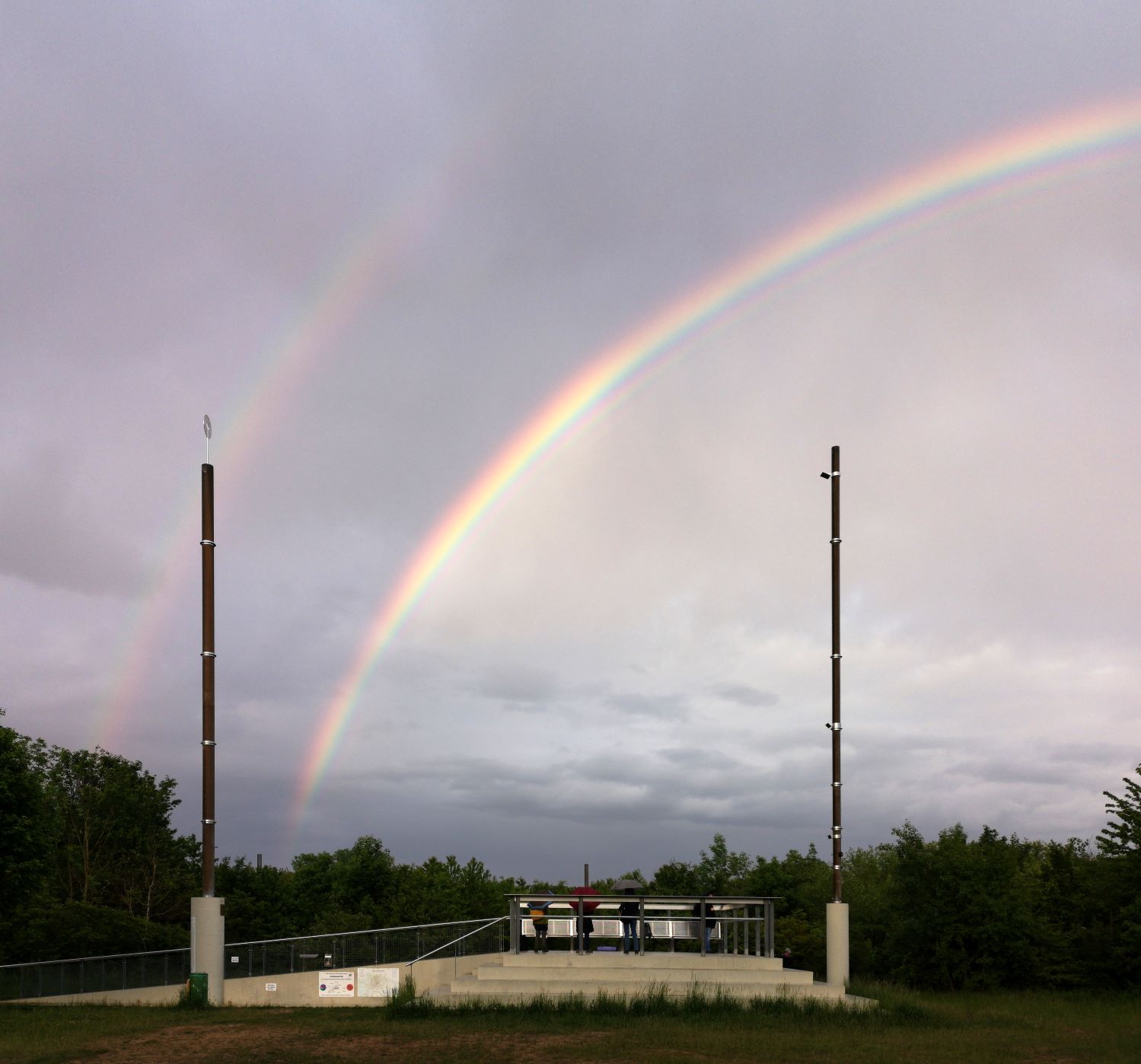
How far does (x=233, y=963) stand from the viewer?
25.3 metres

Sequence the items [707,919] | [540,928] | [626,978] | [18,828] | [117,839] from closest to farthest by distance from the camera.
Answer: [626,978] < [540,928] < [707,919] < [18,828] < [117,839]

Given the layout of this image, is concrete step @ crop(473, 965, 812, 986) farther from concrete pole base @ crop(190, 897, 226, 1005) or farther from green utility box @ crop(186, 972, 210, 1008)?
green utility box @ crop(186, 972, 210, 1008)

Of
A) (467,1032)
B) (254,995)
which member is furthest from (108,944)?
(467,1032)

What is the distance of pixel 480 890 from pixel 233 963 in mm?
51055

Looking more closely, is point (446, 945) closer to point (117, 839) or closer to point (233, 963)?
point (233, 963)

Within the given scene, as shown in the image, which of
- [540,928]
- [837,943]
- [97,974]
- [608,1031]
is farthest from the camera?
[540,928]

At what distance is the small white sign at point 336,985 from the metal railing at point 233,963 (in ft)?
1.13

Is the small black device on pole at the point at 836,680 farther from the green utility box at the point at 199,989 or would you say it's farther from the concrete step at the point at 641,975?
the green utility box at the point at 199,989

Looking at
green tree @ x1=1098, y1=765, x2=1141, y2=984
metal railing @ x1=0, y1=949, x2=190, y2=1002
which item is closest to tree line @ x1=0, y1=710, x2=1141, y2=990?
green tree @ x1=1098, y1=765, x2=1141, y2=984

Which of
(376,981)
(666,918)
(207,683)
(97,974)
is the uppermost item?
(207,683)

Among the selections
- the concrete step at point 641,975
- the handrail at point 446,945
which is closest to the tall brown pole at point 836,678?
the concrete step at point 641,975

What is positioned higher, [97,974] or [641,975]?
[641,975]

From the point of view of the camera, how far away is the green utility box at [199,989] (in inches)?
907

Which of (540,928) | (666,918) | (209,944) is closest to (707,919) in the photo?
(666,918)
